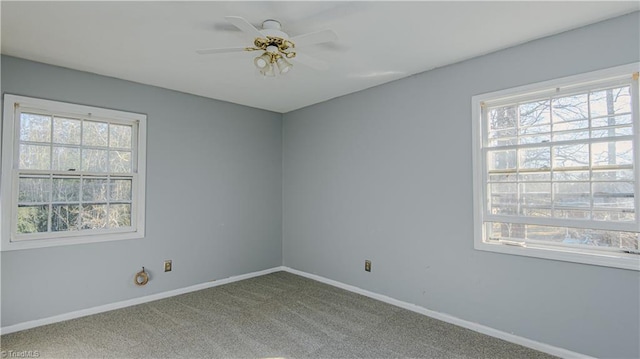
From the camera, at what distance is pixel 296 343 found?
8.54ft

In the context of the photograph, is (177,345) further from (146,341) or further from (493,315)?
(493,315)

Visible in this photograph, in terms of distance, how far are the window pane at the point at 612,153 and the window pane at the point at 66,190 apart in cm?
444

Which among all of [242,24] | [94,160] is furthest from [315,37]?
[94,160]

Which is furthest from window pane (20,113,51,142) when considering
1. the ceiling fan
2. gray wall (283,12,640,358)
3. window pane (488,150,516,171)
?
window pane (488,150,516,171)

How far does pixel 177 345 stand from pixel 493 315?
8.48ft

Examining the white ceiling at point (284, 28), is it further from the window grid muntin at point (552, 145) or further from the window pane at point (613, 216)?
the window pane at point (613, 216)

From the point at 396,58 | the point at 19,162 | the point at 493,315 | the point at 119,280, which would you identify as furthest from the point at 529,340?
the point at 19,162

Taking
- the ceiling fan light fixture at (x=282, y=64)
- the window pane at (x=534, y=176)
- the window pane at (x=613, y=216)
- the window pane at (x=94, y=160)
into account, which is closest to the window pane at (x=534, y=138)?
the window pane at (x=534, y=176)

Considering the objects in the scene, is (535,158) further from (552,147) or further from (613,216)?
(613,216)

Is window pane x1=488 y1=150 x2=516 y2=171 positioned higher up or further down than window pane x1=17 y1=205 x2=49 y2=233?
higher up

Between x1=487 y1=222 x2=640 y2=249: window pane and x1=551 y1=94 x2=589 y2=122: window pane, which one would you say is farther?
x1=551 y1=94 x2=589 y2=122: window pane

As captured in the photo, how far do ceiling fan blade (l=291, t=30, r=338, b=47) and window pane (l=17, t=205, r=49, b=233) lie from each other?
111 inches

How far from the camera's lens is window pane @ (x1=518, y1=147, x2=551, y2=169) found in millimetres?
2523

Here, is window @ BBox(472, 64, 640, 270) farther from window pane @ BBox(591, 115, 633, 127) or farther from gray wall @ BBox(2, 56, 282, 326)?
gray wall @ BBox(2, 56, 282, 326)
